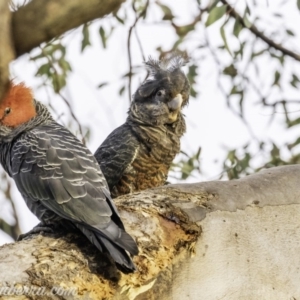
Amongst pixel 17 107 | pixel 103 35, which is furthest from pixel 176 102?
pixel 103 35

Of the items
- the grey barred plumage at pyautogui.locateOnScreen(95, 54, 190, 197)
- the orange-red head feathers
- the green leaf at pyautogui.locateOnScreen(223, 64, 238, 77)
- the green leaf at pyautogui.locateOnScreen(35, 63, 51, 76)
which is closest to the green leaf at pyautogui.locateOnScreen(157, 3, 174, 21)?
the green leaf at pyautogui.locateOnScreen(223, 64, 238, 77)

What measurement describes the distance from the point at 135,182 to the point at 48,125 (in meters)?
0.79

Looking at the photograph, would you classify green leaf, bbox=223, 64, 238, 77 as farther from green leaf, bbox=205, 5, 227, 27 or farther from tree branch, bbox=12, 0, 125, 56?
tree branch, bbox=12, 0, 125, 56

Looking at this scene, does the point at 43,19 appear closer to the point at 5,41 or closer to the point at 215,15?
the point at 5,41

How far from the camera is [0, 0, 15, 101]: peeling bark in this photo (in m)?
0.74

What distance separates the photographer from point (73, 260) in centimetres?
222

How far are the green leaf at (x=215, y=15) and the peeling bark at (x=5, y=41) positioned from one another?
10.8ft

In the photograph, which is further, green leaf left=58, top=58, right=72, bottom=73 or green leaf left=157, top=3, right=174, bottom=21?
green leaf left=58, top=58, right=72, bottom=73

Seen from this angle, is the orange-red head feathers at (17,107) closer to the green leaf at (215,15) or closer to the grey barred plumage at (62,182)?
the grey barred plumage at (62,182)

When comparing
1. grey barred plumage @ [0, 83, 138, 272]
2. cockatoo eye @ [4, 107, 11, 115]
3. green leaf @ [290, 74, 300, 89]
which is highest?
cockatoo eye @ [4, 107, 11, 115]

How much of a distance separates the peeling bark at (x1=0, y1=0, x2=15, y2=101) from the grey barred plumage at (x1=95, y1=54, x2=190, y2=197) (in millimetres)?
3021

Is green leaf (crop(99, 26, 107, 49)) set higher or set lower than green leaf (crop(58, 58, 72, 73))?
higher

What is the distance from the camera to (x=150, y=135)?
394cm

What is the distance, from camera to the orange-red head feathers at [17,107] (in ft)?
10.7
